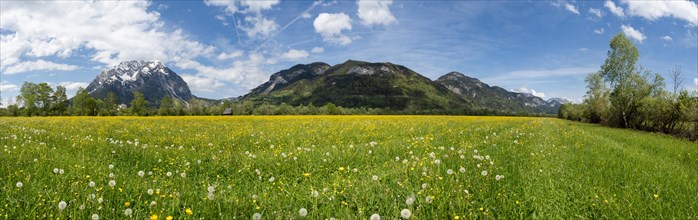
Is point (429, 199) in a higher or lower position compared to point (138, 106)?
lower

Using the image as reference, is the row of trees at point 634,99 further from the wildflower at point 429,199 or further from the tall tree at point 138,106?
the tall tree at point 138,106

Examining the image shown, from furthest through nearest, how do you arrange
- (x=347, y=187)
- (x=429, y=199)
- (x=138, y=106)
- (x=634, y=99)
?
(x=138, y=106)
(x=634, y=99)
(x=347, y=187)
(x=429, y=199)

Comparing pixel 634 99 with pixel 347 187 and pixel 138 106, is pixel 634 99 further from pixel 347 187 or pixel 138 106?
pixel 138 106

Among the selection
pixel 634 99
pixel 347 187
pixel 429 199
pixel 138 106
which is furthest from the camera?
pixel 138 106

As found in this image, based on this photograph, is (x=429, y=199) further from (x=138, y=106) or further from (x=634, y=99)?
(x=138, y=106)

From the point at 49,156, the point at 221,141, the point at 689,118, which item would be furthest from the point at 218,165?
the point at 689,118

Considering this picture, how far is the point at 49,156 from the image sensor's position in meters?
7.30

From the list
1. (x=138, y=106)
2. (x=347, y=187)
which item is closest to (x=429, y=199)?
(x=347, y=187)

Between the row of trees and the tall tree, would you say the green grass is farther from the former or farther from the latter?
the tall tree

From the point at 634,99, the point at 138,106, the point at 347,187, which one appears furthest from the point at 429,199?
the point at 138,106

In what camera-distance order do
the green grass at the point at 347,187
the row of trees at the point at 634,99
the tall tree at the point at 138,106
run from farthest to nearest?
1. the tall tree at the point at 138,106
2. the row of trees at the point at 634,99
3. the green grass at the point at 347,187

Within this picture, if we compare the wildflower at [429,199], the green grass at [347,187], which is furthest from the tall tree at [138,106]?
the wildflower at [429,199]

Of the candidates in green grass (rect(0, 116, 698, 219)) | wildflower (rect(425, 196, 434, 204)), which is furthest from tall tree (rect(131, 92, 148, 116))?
wildflower (rect(425, 196, 434, 204))

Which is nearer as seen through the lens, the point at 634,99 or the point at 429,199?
the point at 429,199
